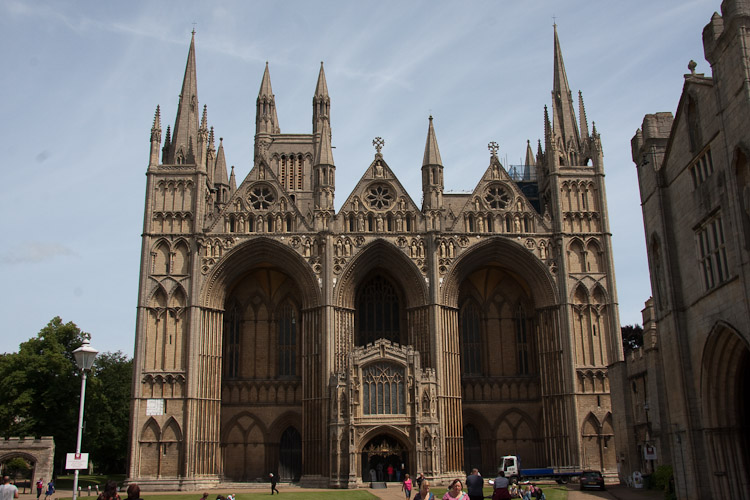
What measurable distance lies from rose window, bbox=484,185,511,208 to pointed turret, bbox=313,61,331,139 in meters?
18.0

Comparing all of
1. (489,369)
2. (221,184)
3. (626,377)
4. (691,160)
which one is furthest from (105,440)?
(691,160)

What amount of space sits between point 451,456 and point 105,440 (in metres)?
28.0

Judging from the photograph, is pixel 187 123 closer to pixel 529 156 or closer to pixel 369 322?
pixel 369 322

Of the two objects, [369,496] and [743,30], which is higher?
[743,30]

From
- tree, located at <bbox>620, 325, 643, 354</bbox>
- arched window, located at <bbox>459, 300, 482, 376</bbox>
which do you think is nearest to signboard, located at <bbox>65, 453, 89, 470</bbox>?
arched window, located at <bbox>459, 300, 482, 376</bbox>

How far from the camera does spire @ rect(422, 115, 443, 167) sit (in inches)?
1853

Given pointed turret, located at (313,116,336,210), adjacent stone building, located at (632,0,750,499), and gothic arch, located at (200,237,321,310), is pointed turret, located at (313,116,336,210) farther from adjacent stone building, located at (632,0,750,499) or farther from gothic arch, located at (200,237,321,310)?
adjacent stone building, located at (632,0,750,499)

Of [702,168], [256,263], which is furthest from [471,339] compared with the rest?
[702,168]

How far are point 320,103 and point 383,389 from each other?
90.8 feet

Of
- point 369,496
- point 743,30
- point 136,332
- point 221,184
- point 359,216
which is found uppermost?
point 221,184

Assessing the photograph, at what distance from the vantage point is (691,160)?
23891 mm

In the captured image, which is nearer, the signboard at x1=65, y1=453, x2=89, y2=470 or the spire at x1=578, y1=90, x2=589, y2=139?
the signboard at x1=65, y1=453, x2=89, y2=470

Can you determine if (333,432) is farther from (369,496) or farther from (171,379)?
(171,379)

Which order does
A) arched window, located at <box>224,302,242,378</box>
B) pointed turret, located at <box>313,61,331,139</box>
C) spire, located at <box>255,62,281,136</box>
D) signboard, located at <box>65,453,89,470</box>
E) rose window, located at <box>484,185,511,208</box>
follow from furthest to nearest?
spire, located at <box>255,62,281,136</box>, pointed turret, located at <box>313,61,331,139</box>, arched window, located at <box>224,302,242,378</box>, rose window, located at <box>484,185,511,208</box>, signboard, located at <box>65,453,89,470</box>
